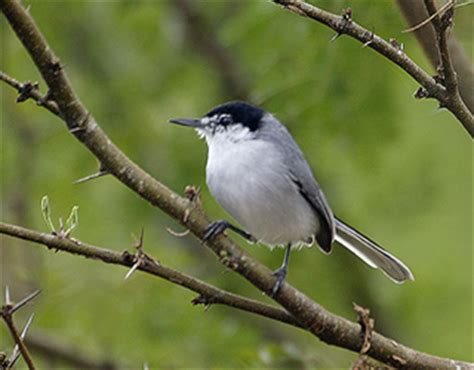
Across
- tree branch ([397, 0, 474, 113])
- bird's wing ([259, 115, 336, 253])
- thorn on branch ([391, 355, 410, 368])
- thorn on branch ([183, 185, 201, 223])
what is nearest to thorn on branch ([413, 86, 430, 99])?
tree branch ([397, 0, 474, 113])

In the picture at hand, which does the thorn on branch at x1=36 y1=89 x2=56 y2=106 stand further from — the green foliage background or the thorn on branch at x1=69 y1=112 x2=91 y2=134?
the green foliage background

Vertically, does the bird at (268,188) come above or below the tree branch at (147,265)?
above

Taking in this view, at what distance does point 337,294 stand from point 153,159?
147 centimetres

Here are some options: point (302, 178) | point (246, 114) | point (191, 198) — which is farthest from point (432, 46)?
point (246, 114)

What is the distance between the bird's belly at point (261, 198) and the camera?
3361 millimetres

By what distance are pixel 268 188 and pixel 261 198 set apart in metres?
0.06

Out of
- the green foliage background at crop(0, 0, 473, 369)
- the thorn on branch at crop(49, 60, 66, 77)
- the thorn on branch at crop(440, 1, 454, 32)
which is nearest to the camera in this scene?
the thorn on branch at crop(440, 1, 454, 32)

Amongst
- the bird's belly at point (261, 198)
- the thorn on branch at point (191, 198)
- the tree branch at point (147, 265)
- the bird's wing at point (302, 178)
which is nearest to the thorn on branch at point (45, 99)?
the tree branch at point (147, 265)

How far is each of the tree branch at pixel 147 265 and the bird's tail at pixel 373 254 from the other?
0.90 metres

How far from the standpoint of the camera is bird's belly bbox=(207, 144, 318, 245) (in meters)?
3.36

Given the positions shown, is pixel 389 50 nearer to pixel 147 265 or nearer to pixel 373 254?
pixel 147 265

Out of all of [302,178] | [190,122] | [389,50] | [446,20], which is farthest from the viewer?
[190,122]

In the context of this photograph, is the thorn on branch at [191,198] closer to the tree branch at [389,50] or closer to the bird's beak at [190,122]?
the tree branch at [389,50]

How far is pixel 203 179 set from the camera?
195 inches
